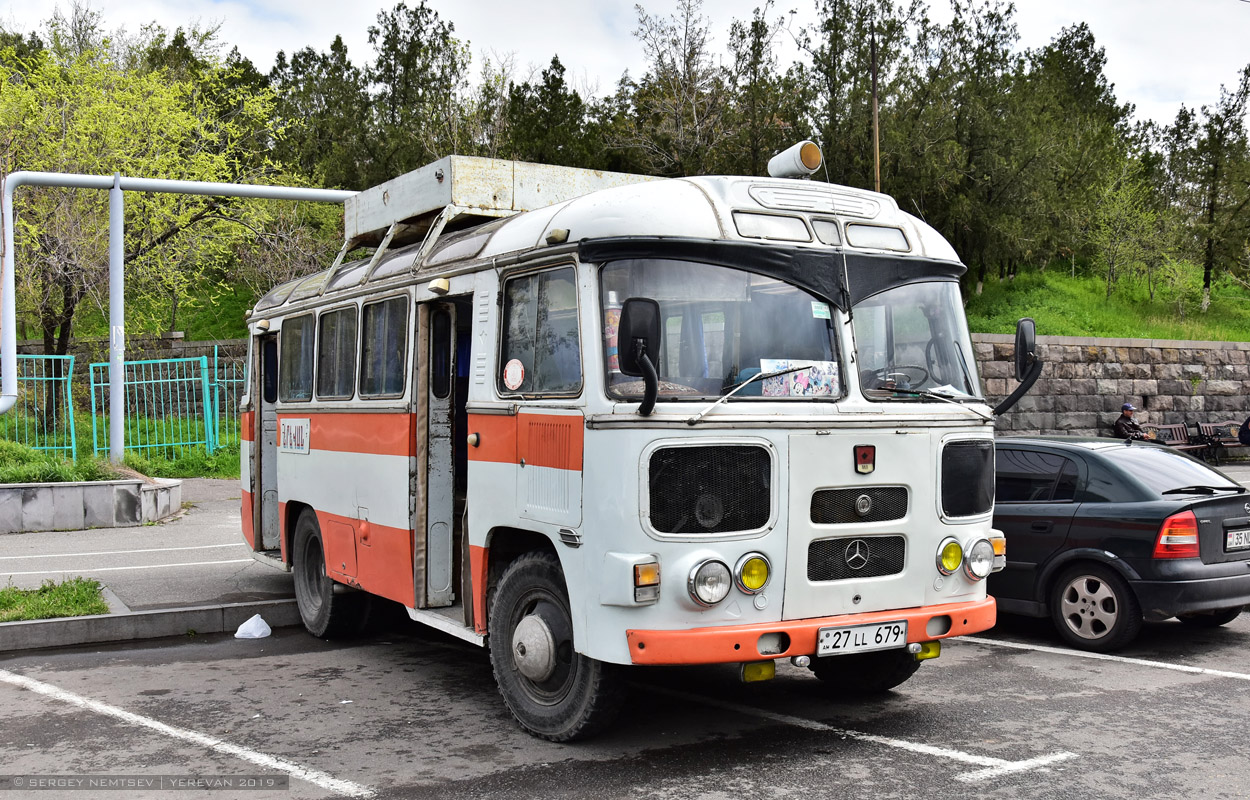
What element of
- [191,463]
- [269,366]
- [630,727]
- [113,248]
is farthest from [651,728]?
[191,463]

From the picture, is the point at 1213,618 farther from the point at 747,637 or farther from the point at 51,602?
the point at 51,602

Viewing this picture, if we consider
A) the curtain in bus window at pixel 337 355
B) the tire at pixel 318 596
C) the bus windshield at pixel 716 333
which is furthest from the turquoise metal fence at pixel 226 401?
the bus windshield at pixel 716 333

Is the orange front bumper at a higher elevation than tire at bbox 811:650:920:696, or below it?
higher

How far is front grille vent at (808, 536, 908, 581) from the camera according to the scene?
532cm

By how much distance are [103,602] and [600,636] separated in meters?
5.36

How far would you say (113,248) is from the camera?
1753 centimetres

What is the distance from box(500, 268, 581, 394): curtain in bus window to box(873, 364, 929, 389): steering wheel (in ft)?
5.13

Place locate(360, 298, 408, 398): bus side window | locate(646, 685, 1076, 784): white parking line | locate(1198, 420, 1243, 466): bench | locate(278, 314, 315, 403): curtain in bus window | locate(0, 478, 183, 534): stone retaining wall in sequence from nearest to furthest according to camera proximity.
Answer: locate(646, 685, 1076, 784): white parking line → locate(360, 298, 408, 398): bus side window → locate(278, 314, 315, 403): curtain in bus window → locate(0, 478, 183, 534): stone retaining wall → locate(1198, 420, 1243, 466): bench

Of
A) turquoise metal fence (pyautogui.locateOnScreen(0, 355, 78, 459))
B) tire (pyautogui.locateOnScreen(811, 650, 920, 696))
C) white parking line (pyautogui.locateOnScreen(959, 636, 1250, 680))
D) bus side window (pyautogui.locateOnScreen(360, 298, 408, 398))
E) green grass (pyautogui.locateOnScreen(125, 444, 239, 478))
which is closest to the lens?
tire (pyautogui.locateOnScreen(811, 650, 920, 696))

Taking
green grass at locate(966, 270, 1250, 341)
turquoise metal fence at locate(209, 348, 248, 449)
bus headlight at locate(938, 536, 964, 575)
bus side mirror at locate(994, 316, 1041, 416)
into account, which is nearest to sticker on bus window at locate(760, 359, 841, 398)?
bus headlight at locate(938, 536, 964, 575)

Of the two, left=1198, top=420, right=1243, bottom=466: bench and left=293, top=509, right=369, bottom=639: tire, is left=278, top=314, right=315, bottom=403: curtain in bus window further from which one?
left=1198, top=420, right=1243, bottom=466: bench

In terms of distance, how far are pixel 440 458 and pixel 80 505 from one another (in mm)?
9843

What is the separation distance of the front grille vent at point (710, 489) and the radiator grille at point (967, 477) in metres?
1.13

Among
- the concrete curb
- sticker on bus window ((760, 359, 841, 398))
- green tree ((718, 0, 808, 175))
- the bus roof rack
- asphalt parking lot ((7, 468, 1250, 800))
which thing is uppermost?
green tree ((718, 0, 808, 175))
